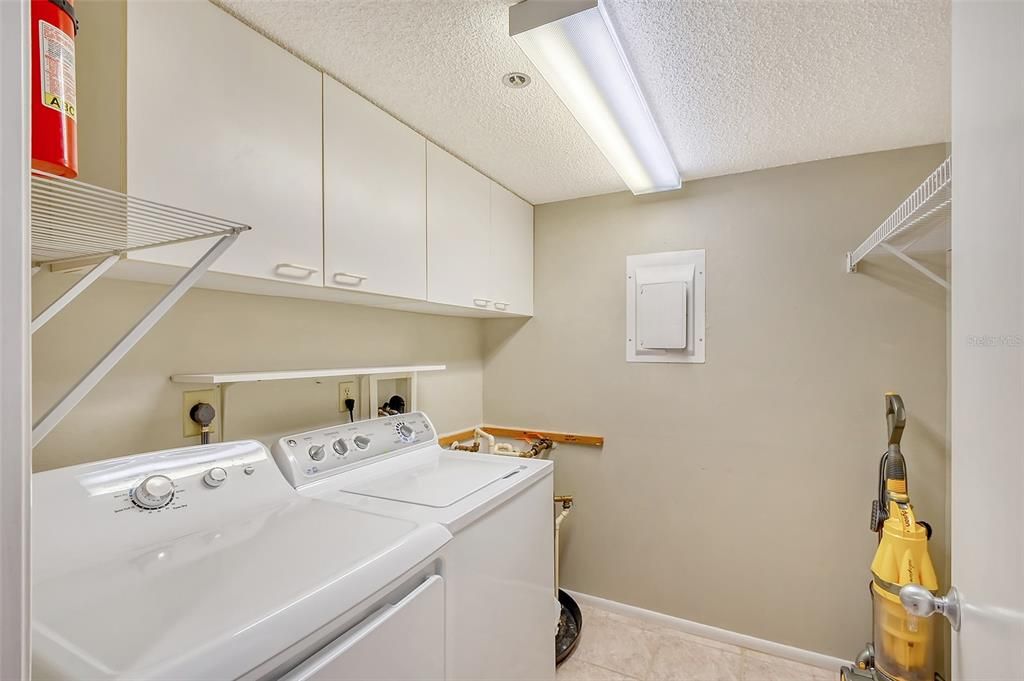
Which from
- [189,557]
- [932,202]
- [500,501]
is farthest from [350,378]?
[932,202]

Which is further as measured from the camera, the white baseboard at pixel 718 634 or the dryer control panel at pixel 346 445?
the white baseboard at pixel 718 634

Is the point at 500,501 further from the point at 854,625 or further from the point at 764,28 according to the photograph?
the point at 854,625

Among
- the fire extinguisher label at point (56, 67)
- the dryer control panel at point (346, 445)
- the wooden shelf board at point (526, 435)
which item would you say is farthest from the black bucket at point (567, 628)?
the fire extinguisher label at point (56, 67)

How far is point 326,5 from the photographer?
45.8 inches

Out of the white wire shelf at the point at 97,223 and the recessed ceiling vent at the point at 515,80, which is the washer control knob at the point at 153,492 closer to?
the white wire shelf at the point at 97,223

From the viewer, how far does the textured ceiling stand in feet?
3.87

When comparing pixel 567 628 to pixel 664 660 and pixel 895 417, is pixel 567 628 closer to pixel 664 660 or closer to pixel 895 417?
pixel 664 660

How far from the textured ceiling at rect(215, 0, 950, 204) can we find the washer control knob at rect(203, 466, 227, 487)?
114 cm

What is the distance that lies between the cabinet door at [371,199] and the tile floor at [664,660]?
182cm

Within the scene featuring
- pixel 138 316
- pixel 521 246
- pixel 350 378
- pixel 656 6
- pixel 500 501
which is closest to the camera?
pixel 656 6

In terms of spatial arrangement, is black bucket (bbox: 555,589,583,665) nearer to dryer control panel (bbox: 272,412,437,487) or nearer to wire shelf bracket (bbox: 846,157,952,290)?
dryer control panel (bbox: 272,412,437,487)

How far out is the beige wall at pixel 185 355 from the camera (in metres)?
1.15

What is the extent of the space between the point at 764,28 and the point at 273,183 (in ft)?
4.45

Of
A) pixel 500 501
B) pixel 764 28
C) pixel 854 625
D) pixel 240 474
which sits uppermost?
pixel 764 28
